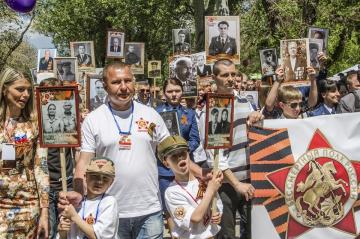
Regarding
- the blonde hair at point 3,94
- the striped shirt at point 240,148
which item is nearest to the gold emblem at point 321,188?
the striped shirt at point 240,148

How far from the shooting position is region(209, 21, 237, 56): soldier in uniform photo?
8461 mm

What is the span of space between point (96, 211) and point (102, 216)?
Answer: 2.8 inches

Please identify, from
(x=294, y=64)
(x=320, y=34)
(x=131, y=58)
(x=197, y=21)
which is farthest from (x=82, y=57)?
(x=197, y=21)

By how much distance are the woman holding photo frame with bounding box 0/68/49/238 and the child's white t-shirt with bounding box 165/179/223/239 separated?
93 centimetres

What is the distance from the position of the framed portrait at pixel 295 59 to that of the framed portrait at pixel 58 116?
130 inches

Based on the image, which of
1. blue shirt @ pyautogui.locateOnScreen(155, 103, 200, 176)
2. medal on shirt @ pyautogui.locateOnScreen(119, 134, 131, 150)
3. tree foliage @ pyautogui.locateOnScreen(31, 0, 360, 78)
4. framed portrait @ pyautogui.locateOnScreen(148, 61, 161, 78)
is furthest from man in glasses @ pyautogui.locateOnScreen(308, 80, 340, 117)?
framed portrait @ pyautogui.locateOnScreen(148, 61, 161, 78)

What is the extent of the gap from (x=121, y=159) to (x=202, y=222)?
0.80 m

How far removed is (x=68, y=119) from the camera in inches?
184

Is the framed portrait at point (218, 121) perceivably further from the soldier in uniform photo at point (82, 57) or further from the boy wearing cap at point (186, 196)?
the soldier in uniform photo at point (82, 57)

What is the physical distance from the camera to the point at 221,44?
27.8 ft

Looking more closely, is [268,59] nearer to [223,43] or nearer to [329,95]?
[223,43]

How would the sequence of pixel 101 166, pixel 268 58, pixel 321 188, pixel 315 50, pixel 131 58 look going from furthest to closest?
pixel 268 58
pixel 131 58
pixel 315 50
pixel 321 188
pixel 101 166

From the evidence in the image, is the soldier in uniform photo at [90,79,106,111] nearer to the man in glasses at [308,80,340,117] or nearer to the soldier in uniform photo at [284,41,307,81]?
the soldier in uniform photo at [284,41,307,81]

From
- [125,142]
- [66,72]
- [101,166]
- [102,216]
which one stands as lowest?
[102,216]
